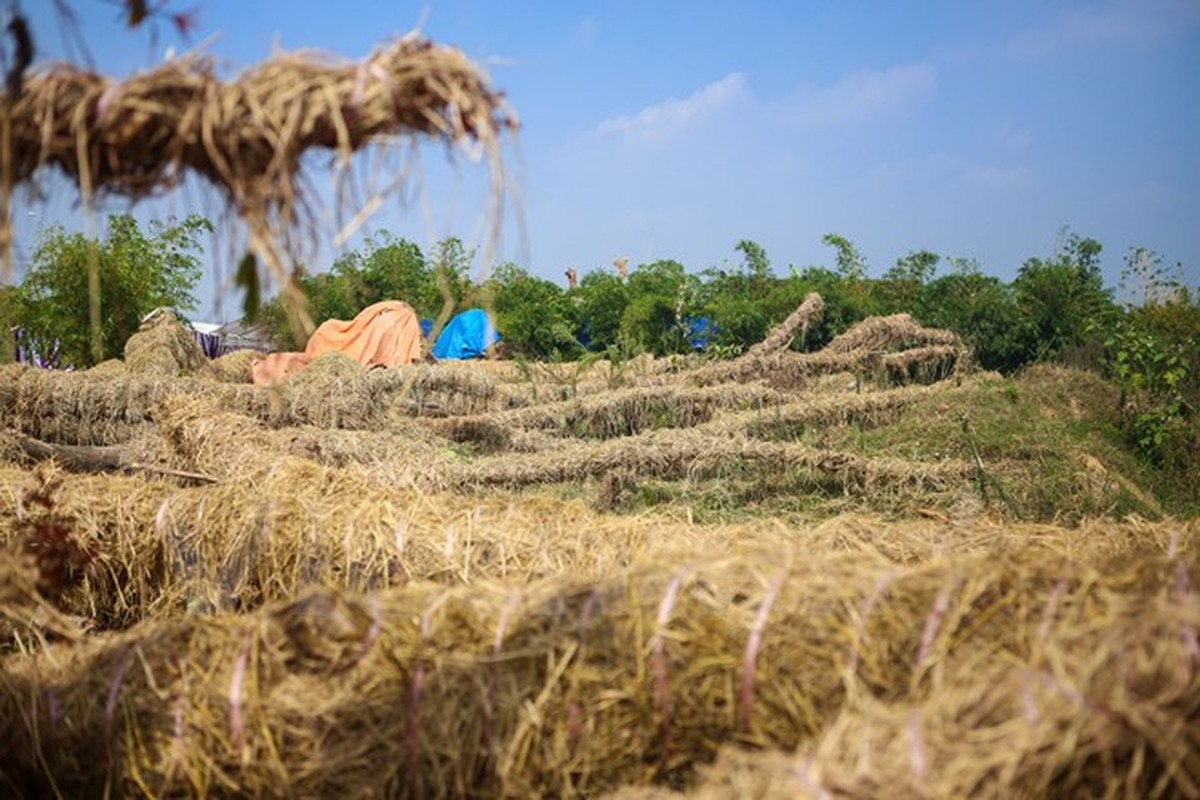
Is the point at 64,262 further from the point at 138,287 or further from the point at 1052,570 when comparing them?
the point at 1052,570

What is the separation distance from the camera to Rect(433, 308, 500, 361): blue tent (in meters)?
19.8

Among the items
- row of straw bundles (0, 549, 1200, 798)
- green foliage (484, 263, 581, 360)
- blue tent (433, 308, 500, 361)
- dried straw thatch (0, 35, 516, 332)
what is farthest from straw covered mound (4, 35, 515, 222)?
blue tent (433, 308, 500, 361)

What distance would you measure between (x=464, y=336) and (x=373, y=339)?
2410 mm

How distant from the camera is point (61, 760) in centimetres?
327

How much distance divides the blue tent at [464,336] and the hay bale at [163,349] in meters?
5.34

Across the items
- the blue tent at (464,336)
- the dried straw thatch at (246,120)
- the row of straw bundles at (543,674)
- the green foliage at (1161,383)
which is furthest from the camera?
the blue tent at (464,336)

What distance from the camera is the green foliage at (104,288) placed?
1680 cm

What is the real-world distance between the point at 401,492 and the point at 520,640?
7.64 feet

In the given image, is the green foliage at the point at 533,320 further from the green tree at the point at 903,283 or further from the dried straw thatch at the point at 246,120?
the dried straw thatch at the point at 246,120

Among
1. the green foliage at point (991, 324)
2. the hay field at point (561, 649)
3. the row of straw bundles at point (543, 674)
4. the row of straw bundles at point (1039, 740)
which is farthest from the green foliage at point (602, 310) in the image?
the row of straw bundles at point (1039, 740)

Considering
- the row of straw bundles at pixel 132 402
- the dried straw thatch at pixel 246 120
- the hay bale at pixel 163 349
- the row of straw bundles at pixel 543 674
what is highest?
the hay bale at pixel 163 349

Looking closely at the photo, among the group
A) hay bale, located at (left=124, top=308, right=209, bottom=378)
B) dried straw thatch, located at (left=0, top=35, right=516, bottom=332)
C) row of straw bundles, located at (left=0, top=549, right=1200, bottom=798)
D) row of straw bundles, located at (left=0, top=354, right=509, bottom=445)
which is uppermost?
hay bale, located at (left=124, top=308, right=209, bottom=378)

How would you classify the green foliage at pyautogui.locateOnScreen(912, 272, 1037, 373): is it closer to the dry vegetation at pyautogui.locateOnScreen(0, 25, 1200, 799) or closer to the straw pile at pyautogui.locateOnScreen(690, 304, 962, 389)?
the straw pile at pyautogui.locateOnScreen(690, 304, 962, 389)

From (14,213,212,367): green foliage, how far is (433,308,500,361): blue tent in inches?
189
